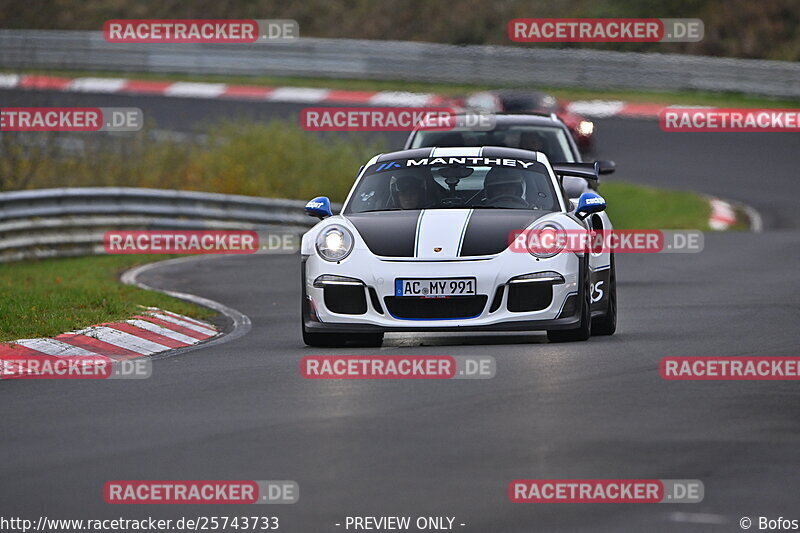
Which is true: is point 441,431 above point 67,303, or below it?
below

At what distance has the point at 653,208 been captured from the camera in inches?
1094

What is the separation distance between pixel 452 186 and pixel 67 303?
3691 millimetres

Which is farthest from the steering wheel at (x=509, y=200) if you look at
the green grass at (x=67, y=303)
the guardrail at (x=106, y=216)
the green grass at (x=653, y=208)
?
the green grass at (x=653, y=208)

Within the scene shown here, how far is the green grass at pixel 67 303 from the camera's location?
12.3m

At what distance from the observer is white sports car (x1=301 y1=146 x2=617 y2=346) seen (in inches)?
423

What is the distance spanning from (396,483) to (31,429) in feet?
7.54

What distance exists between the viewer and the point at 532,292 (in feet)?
35.5

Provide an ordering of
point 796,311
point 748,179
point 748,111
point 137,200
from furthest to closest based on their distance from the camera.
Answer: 1. point 748,111
2. point 748,179
3. point 137,200
4. point 796,311

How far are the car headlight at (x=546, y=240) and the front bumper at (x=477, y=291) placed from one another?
49 millimetres

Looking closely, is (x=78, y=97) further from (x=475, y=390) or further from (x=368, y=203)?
(x=475, y=390)

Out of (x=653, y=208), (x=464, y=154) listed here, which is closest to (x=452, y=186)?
(x=464, y=154)

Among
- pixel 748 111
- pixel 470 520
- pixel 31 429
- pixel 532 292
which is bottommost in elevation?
pixel 470 520

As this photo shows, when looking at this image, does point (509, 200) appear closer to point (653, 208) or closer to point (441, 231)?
point (441, 231)

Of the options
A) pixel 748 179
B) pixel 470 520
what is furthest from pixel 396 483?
pixel 748 179
